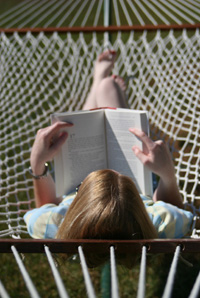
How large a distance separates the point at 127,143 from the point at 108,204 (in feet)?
1.20

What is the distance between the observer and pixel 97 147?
1295 millimetres

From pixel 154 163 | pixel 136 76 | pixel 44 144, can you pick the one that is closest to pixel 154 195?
pixel 154 163

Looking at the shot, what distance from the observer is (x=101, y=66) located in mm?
1955

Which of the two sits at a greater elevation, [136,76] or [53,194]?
[136,76]

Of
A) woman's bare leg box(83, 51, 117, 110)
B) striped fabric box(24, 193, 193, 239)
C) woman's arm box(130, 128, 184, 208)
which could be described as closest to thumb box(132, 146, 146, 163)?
woman's arm box(130, 128, 184, 208)

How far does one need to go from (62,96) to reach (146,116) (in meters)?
0.93

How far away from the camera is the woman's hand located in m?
1.19

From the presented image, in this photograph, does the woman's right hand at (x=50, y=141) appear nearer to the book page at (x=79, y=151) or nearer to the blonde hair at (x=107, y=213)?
the book page at (x=79, y=151)

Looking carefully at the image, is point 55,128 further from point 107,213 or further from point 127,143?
point 107,213

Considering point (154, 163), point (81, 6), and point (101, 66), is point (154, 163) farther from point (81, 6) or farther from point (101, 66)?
point (81, 6)

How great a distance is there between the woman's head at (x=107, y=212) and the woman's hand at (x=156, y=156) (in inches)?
8.5

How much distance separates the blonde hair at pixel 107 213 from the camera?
2.99 feet

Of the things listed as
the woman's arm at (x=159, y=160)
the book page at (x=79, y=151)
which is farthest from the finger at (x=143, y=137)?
the book page at (x=79, y=151)

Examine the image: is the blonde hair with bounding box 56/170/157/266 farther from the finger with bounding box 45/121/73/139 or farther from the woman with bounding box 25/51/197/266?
the finger with bounding box 45/121/73/139
